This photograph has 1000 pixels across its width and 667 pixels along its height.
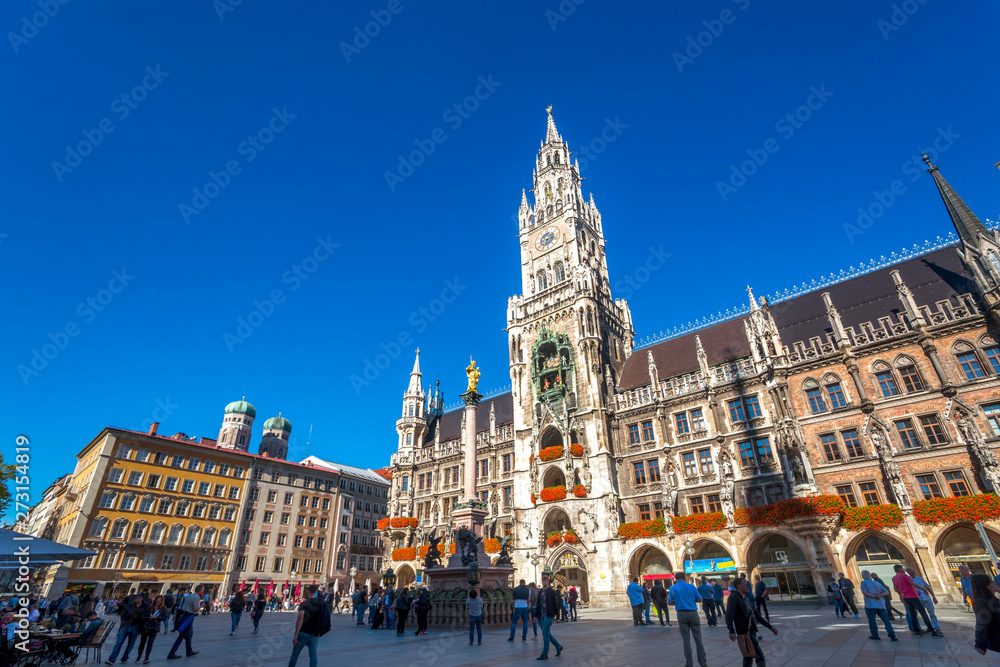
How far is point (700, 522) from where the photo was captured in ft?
103

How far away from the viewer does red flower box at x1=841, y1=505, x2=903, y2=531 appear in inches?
1014

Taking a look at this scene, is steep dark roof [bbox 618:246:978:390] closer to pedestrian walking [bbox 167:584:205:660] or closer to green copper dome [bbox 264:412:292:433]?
pedestrian walking [bbox 167:584:205:660]

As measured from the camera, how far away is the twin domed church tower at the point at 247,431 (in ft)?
291

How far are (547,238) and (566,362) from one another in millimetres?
15248

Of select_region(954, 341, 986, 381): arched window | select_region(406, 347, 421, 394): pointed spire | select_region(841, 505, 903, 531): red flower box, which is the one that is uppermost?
select_region(406, 347, 421, 394): pointed spire

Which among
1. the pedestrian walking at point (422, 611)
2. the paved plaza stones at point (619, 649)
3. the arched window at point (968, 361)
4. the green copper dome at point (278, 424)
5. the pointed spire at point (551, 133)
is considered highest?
the pointed spire at point (551, 133)

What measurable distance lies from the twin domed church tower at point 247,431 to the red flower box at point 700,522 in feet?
250

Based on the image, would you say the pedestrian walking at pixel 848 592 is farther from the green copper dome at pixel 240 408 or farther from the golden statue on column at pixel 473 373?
the green copper dome at pixel 240 408

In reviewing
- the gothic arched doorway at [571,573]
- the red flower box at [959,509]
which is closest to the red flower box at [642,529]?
the gothic arched doorway at [571,573]

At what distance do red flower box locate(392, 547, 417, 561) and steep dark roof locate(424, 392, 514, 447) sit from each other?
35.9ft

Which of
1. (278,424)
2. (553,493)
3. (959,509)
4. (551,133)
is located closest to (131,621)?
(553,493)

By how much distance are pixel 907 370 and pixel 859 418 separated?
12.3 feet

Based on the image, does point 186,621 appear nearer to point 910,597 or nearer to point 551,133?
point 910,597

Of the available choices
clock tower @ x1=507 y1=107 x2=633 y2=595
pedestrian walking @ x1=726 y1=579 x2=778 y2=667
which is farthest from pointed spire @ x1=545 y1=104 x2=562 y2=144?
pedestrian walking @ x1=726 y1=579 x2=778 y2=667
